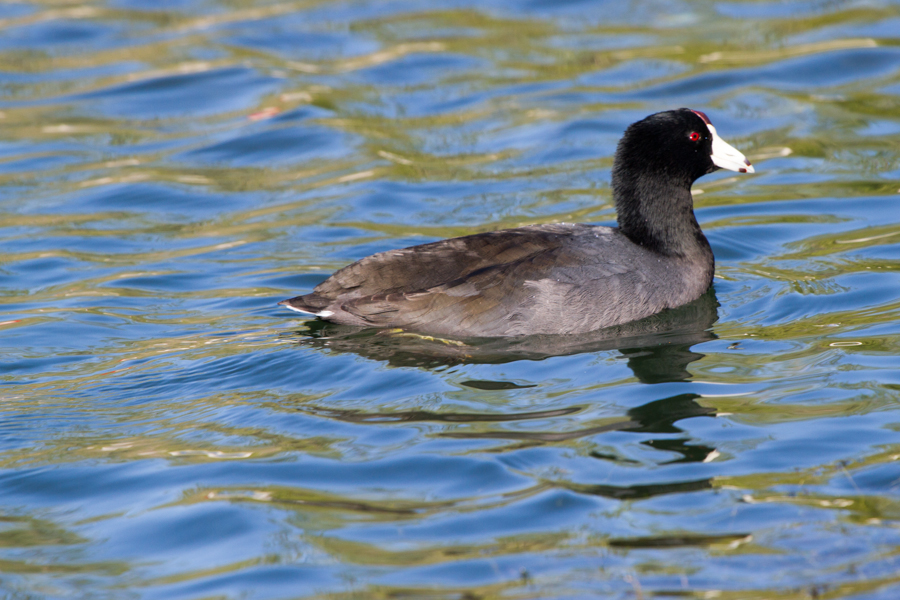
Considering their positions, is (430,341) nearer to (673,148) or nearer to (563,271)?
(563,271)

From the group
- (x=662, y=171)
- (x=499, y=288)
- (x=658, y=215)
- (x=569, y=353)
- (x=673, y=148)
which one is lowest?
(x=569, y=353)

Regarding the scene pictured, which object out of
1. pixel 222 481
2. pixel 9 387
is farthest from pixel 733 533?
pixel 9 387

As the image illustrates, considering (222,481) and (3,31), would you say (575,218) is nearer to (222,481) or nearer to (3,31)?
(222,481)

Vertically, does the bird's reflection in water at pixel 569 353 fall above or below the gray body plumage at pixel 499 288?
below

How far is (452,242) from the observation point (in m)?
7.11

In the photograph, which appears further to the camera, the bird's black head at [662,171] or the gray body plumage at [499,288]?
the bird's black head at [662,171]

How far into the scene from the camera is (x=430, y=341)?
6.81 meters

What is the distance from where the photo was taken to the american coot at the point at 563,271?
679 centimetres

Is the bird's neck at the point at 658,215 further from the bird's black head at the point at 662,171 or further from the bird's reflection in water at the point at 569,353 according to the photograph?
the bird's reflection in water at the point at 569,353

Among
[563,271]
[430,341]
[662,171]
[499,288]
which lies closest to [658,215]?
[662,171]

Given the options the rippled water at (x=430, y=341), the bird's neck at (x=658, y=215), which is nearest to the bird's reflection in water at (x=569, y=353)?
the rippled water at (x=430, y=341)

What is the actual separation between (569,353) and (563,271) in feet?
1.92

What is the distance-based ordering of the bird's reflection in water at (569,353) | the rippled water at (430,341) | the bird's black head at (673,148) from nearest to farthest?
the rippled water at (430,341), the bird's reflection in water at (569,353), the bird's black head at (673,148)

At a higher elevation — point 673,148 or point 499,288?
point 673,148
